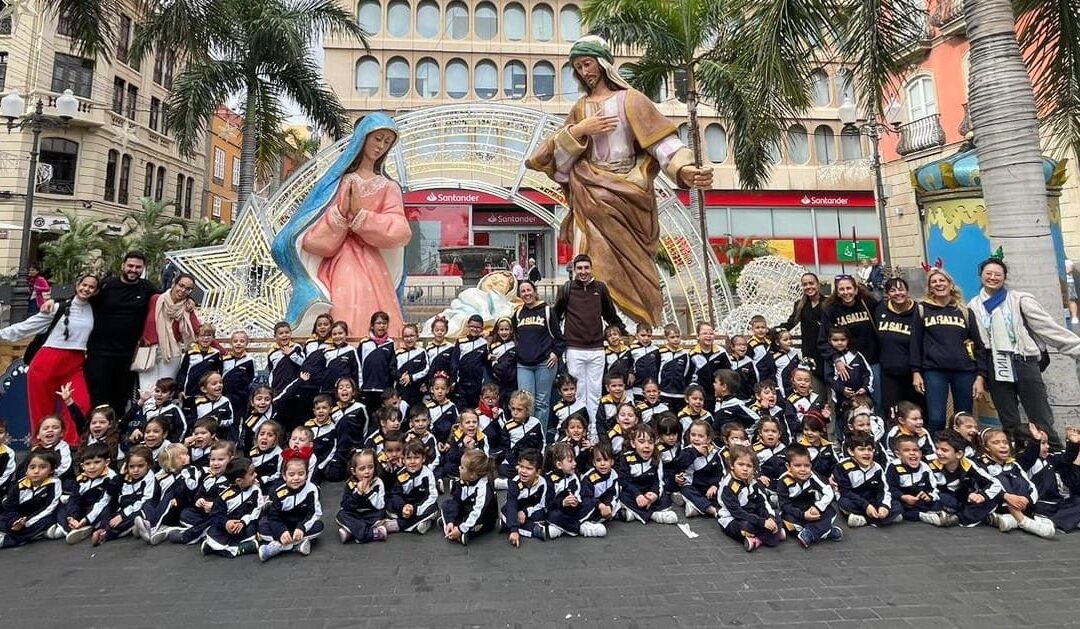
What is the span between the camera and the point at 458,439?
4828 mm

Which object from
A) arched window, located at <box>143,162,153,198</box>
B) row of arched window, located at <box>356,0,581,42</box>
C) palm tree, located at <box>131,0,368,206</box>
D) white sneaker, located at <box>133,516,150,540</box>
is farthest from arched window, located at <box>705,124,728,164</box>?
white sneaker, located at <box>133,516,150,540</box>

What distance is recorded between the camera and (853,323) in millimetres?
5617

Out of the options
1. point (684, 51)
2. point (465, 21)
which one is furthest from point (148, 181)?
point (684, 51)

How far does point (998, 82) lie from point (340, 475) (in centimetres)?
717

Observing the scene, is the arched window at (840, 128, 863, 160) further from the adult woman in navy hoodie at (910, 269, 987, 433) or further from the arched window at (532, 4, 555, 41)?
the adult woman in navy hoodie at (910, 269, 987, 433)

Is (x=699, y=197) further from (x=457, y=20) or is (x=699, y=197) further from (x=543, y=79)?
(x=457, y=20)

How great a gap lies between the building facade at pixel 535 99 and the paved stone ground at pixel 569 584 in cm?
2328

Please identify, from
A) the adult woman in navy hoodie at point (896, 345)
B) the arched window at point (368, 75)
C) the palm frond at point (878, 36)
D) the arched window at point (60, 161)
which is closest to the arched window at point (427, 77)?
the arched window at point (368, 75)

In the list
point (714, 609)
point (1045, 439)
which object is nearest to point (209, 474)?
point (714, 609)

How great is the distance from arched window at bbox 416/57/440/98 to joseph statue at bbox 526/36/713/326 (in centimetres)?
2278

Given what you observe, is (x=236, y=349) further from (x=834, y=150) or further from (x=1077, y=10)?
(x=834, y=150)

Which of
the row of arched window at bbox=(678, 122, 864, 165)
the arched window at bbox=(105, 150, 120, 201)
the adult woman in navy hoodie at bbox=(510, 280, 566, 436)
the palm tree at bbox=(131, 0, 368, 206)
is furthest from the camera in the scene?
the row of arched window at bbox=(678, 122, 864, 165)

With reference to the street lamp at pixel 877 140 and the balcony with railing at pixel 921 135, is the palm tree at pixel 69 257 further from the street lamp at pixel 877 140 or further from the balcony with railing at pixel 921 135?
the balcony with railing at pixel 921 135

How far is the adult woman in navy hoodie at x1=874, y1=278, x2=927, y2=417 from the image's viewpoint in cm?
513
